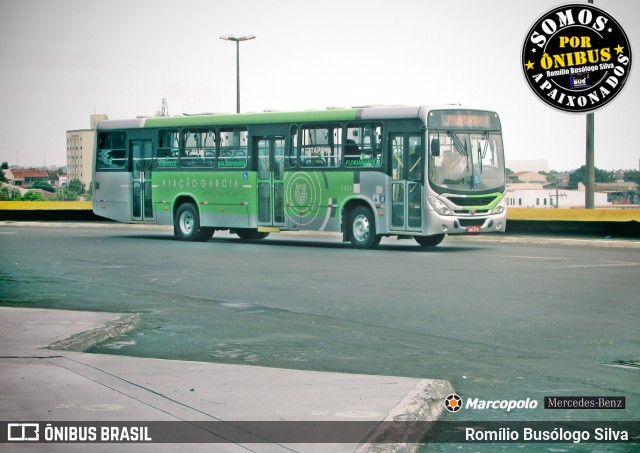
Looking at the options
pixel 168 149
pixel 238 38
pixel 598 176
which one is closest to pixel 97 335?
pixel 168 149

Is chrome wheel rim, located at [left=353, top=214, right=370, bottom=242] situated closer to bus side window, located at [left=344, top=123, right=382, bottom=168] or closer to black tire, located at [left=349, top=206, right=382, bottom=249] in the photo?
black tire, located at [left=349, top=206, right=382, bottom=249]

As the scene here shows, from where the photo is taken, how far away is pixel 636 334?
37.0ft

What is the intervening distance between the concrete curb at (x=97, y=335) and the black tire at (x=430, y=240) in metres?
15.7

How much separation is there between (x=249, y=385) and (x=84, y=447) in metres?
2.06

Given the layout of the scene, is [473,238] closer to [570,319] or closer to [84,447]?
[570,319]

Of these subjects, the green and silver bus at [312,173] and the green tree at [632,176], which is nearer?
the green and silver bus at [312,173]

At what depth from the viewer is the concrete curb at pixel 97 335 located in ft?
32.8

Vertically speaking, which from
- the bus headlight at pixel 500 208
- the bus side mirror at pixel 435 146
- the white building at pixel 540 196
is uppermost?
the bus side mirror at pixel 435 146

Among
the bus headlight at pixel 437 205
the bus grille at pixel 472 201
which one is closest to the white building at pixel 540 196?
the bus grille at pixel 472 201

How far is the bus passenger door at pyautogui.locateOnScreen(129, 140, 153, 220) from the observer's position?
3133cm

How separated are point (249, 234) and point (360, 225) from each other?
5.95 metres

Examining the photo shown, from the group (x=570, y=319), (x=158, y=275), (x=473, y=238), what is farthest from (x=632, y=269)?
(x=473, y=238)

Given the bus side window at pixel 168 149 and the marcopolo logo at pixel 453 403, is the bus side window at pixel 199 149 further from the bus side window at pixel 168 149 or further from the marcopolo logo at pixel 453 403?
the marcopolo logo at pixel 453 403

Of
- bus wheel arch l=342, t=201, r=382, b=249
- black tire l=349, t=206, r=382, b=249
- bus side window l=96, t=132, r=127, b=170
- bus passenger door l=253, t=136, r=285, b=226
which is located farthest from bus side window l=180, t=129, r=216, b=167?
black tire l=349, t=206, r=382, b=249
